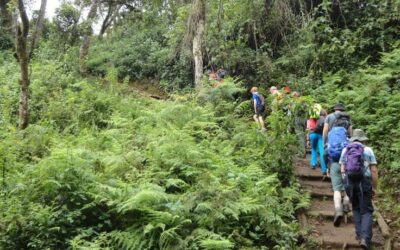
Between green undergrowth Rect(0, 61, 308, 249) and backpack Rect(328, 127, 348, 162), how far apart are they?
44.6 inches

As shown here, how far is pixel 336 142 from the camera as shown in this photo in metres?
8.76

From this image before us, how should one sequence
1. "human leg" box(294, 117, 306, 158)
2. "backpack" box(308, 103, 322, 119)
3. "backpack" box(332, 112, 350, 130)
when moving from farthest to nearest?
"human leg" box(294, 117, 306, 158) < "backpack" box(308, 103, 322, 119) < "backpack" box(332, 112, 350, 130)

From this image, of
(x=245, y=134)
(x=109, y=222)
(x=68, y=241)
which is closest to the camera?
(x=68, y=241)

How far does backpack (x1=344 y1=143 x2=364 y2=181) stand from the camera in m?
7.36

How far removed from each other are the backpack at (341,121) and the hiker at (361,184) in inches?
64.3

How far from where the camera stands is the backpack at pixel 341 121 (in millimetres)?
9262

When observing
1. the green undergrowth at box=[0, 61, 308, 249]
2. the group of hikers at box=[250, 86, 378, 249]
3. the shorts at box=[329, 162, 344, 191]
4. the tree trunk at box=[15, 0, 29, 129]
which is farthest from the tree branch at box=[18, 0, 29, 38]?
the shorts at box=[329, 162, 344, 191]

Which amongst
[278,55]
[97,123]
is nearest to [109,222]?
[97,123]

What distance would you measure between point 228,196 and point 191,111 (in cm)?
474

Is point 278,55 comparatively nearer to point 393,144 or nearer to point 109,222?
point 393,144

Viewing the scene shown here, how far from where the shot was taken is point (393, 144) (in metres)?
10.8

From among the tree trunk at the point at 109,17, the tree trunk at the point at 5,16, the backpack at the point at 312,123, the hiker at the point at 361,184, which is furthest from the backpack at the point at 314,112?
the tree trunk at the point at 109,17

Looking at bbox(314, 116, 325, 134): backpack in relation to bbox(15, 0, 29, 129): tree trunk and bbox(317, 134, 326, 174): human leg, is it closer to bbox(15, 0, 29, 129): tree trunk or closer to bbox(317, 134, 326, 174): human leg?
bbox(317, 134, 326, 174): human leg

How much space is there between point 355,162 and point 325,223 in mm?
1842
